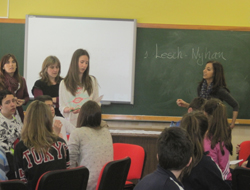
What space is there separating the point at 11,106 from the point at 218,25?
11.6 feet

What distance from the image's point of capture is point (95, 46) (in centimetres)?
516

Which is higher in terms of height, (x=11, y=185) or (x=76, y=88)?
(x=76, y=88)

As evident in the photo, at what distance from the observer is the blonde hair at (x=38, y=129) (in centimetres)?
213

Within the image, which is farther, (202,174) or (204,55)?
(204,55)

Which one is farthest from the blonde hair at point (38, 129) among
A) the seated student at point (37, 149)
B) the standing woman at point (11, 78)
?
the standing woman at point (11, 78)

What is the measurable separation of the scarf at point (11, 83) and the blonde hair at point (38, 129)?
1765 millimetres

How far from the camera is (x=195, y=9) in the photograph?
16.9 ft

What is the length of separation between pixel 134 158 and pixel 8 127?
114 centimetres

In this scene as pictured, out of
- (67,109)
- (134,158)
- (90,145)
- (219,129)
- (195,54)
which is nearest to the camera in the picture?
(90,145)

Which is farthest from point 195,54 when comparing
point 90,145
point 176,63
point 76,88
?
point 90,145

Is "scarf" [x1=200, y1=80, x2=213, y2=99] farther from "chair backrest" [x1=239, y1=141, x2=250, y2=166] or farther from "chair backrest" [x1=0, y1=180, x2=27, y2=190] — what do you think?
"chair backrest" [x1=0, y1=180, x2=27, y2=190]

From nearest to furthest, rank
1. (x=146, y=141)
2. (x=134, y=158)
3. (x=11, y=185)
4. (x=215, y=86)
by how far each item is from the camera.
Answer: (x=11, y=185) → (x=134, y=158) → (x=146, y=141) → (x=215, y=86)

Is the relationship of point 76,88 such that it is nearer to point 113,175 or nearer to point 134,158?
point 134,158

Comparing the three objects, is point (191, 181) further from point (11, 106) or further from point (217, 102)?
point (11, 106)
